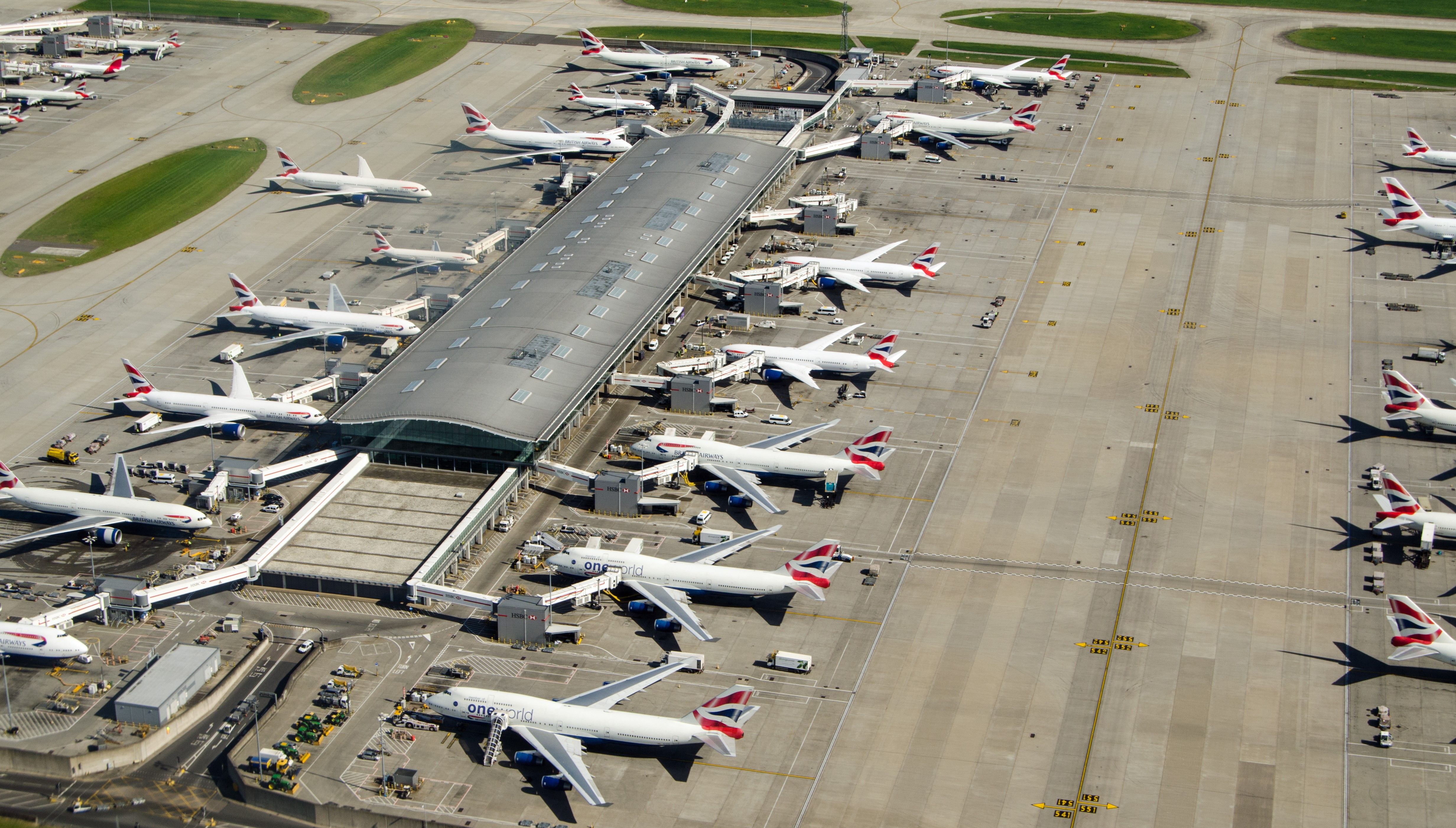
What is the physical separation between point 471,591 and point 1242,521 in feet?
223

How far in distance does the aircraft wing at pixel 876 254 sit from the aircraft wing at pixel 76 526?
87835 millimetres

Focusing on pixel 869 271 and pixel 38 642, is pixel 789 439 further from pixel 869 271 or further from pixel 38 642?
pixel 38 642

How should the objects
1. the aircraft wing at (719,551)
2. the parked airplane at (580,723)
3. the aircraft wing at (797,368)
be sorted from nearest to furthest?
the parked airplane at (580,723)
the aircraft wing at (719,551)
the aircraft wing at (797,368)

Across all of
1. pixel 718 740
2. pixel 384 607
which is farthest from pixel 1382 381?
pixel 384 607


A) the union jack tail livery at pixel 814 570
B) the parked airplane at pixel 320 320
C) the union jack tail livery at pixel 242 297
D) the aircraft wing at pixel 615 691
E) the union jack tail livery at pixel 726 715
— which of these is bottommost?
the aircraft wing at pixel 615 691

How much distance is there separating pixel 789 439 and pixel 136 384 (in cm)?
6601

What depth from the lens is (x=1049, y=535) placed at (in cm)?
13488

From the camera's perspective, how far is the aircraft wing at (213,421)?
151 meters

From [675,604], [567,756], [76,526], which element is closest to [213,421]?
[76,526]

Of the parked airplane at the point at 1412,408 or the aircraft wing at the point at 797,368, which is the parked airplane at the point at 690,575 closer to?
the aircraft wing at the point at 797,368

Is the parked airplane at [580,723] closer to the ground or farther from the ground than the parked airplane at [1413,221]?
closer to the ground

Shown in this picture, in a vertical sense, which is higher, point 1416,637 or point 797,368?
point 797,368

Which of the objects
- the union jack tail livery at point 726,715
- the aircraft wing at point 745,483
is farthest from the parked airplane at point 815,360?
the union jack tail livery at point 726,715

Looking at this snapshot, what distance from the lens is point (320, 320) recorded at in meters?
169
